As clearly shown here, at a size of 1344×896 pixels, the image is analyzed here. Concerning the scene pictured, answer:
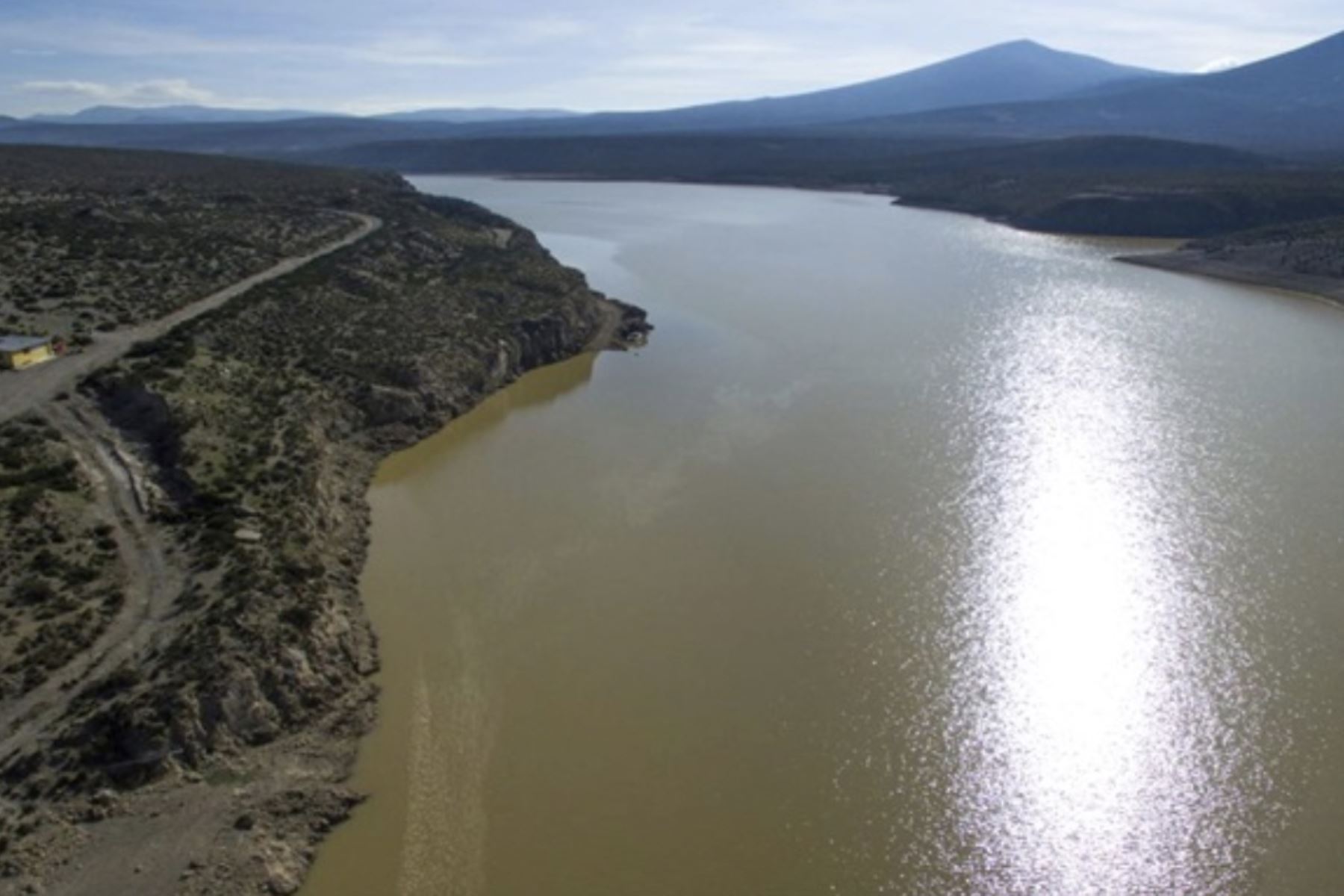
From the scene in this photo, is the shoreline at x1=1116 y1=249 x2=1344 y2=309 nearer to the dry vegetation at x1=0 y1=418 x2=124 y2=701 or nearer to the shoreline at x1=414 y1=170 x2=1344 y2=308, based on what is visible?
the shoreline at x1=414 y1=170 x2=1344 y2=308

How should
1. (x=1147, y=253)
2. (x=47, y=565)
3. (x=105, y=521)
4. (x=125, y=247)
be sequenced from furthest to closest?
(x=1147, y=253) → (x=125, y=247) → (x=105, y=521) → (x=47, y=565)

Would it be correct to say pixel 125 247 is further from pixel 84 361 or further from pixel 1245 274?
pixel 1245 274

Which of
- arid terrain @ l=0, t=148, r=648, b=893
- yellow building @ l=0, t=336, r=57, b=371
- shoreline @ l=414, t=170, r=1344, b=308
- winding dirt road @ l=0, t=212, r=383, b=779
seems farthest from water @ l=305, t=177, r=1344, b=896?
shoreline @ l=414, t=170, r=1344, b=308

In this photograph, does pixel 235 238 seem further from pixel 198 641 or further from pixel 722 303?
pixel 198 641

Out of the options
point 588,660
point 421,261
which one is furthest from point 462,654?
point 421,261

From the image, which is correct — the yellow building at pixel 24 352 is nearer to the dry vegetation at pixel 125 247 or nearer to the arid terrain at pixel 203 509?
the arid terrain at pixel 203 509

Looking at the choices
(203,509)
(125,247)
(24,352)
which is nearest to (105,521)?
(203,509)

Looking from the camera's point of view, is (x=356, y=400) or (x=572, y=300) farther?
(x=572, y=300)

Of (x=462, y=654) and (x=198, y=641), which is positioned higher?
(x=198, y=641)
